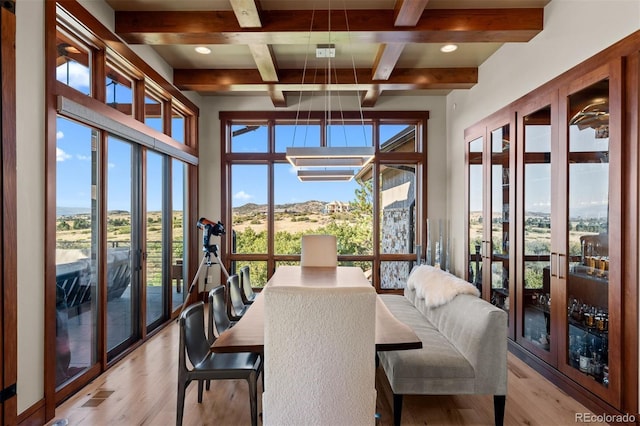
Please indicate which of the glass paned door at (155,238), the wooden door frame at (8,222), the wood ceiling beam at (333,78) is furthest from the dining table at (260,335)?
the wood ceiling beam at (333,78)

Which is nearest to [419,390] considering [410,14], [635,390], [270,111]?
[635,390]

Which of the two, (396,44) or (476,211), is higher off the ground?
(396,44)

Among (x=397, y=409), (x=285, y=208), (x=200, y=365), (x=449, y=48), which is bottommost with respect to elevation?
(x=397, y=409)

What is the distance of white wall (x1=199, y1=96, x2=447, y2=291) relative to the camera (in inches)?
222

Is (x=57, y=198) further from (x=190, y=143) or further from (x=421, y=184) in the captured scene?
(x=421, y=184)

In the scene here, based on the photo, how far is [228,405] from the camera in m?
2.62

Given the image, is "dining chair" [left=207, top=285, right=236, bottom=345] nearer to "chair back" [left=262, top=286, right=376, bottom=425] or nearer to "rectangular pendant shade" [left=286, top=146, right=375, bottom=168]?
"chair back" [left=262, top=286, right=376, bottom=425]

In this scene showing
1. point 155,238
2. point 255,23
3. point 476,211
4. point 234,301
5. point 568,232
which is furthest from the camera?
point 476,211

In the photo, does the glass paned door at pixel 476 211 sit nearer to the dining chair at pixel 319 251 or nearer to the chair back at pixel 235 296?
the dining chair at pixel 319 251

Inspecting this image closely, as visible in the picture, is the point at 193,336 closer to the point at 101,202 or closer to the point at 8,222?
the point at 8,222

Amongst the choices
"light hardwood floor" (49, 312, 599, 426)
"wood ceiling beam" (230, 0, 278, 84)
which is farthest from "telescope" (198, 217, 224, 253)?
"wood ceiling beam" (230, 0, 278, 84)

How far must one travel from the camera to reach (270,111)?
564cm

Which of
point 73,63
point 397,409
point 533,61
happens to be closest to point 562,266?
point 397,409

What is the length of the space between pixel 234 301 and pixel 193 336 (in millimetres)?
1077
